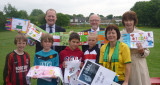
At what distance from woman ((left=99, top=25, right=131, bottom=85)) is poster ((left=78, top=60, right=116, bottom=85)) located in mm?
214

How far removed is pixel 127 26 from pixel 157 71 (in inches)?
241

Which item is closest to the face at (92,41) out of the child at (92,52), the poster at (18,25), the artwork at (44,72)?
the child at (92,52)

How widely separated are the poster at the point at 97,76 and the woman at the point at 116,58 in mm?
A: 214

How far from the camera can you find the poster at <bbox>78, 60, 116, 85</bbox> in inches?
140

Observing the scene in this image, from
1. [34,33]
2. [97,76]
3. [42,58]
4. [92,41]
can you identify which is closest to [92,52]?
[92,41]

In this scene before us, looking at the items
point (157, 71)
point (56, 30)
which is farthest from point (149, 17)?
point (56, 30)

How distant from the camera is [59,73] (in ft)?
13.4

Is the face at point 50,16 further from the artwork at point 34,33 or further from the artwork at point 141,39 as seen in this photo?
the artwork at point 141,39

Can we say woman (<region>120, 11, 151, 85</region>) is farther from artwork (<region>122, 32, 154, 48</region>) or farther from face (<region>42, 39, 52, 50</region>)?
face (<region>42, 39, 52, 50</region>)

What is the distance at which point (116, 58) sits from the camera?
366 cm

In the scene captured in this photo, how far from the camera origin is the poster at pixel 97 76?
140 inches

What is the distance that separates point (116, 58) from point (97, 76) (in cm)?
60

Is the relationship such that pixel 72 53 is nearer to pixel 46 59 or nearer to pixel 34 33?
pixel 46 59

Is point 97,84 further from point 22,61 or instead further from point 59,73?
point 22,61
